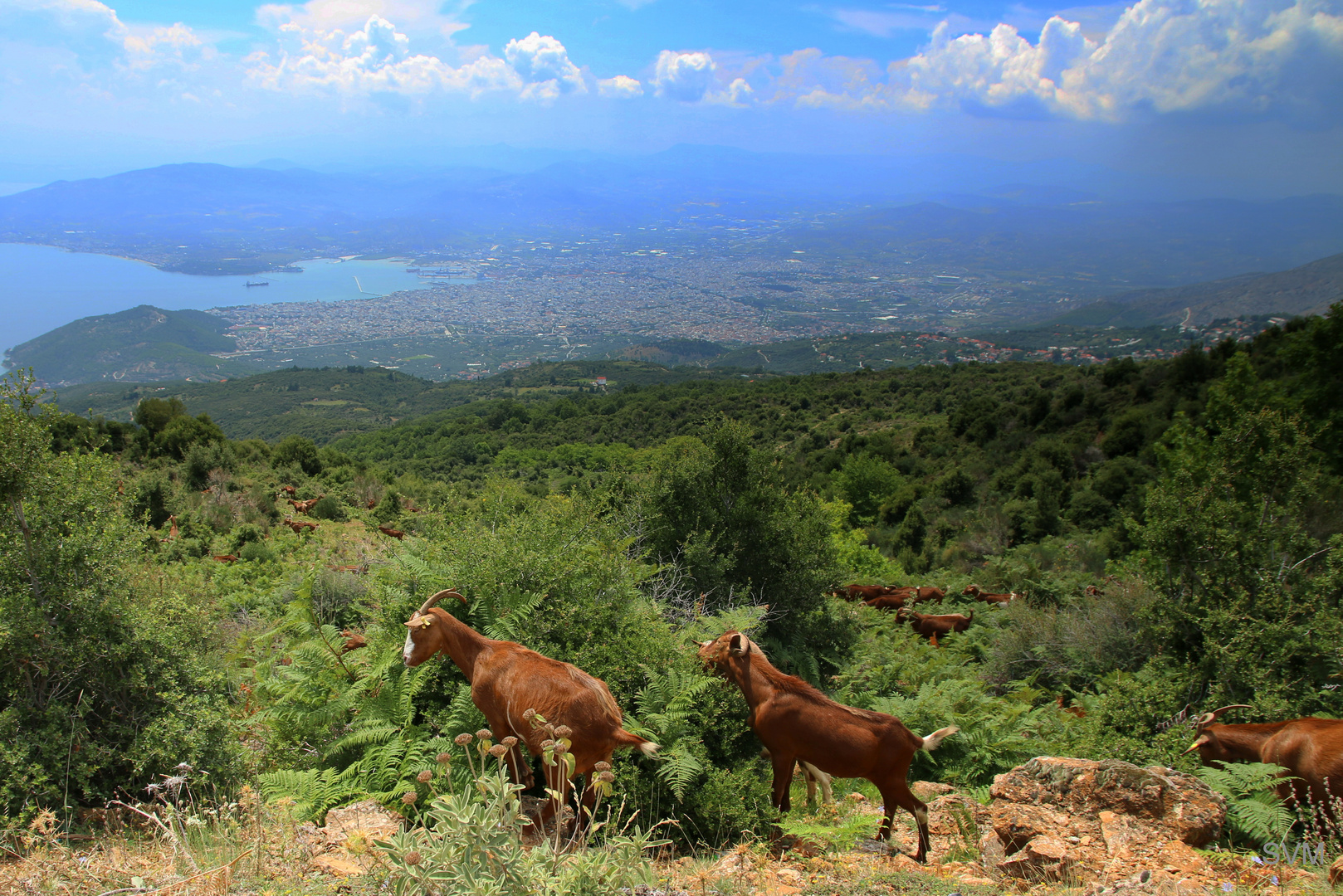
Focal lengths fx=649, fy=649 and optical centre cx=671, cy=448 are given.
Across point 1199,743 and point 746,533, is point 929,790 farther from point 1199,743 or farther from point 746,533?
point 746,533

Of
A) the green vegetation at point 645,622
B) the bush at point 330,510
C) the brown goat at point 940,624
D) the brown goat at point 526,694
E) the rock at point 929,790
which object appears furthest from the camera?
the bush at point 330,510

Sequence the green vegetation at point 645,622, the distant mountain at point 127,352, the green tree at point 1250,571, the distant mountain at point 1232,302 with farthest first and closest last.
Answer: the distant mountain at point 1232,302 < the distant mountain at point 127,352 < the green tree at point 1250,571 < the green vegetation at point 645,622

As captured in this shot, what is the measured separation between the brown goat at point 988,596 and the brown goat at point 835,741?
958 centimetres

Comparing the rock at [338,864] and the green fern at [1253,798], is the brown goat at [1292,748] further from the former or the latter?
the rock at [338,864]

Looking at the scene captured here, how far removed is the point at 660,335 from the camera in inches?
Answer: 5876

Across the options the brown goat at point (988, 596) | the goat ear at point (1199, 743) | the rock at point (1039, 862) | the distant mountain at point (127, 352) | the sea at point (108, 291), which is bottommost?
the brown goat at point (988, 596)

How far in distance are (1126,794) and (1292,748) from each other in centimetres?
190

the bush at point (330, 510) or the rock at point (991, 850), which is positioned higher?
the rock at point (991, 850)

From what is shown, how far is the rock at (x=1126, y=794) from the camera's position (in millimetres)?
4465

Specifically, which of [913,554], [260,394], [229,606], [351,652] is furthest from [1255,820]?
[260,394]

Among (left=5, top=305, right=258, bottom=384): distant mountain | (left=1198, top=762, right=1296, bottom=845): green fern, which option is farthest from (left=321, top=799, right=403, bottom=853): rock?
(left=5, top=305, right=258, bottom=384): distant mountain

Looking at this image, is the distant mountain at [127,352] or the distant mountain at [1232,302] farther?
the distant mountain at [1232,302]

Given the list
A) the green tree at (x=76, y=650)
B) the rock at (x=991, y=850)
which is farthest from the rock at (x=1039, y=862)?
the green tree at (x=76, y=650)

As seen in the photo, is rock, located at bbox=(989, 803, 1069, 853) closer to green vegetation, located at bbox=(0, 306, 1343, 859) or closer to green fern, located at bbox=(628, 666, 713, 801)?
green vegetation, located at bbox=(0, 306, 1343, 859)
